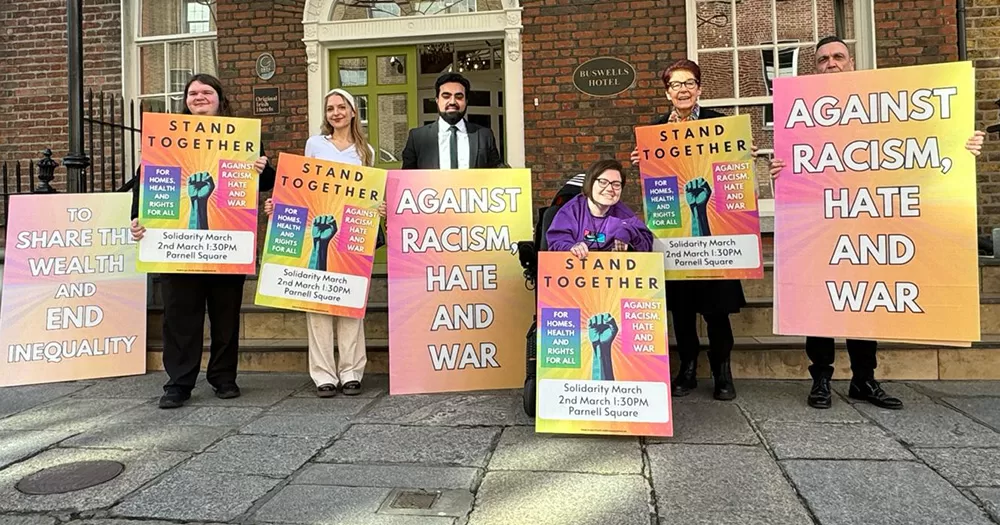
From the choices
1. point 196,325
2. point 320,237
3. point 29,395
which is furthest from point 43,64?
point 320,237

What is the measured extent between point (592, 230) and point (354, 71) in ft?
14.5

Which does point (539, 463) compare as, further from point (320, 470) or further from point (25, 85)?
point (25, 85)

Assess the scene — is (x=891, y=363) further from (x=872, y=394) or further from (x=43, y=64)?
(x=43, y=64)

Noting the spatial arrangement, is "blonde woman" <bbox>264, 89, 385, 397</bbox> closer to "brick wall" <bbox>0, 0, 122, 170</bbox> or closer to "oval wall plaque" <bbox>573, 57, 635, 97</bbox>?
"oval wall plaque" <bbox>573, 57, 635, 97</bbox>

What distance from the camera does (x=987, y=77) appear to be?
19.1ft

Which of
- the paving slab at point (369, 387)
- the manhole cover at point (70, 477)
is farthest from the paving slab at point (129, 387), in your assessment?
the manhole cover at point (70, 477)

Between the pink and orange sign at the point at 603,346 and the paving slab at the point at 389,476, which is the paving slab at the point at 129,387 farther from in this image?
the pink and orange sign at the point at 603,346

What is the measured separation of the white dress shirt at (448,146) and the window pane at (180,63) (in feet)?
14.7

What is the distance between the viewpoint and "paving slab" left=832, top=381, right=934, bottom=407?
360cm

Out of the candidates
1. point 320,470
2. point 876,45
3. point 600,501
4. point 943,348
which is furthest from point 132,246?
point 876,45

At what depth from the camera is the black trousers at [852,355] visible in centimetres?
350

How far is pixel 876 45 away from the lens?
586 centimetres

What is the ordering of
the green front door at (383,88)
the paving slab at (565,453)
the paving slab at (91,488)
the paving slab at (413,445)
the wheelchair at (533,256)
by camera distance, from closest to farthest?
1. the paving slab at (91,488)
2. the paving slab at (565,453)
3. the paving slab at (413,445)
4. the wheelchair at (533,256)
5. the green front door at (383,88)

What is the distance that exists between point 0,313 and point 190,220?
1684 millimetres
